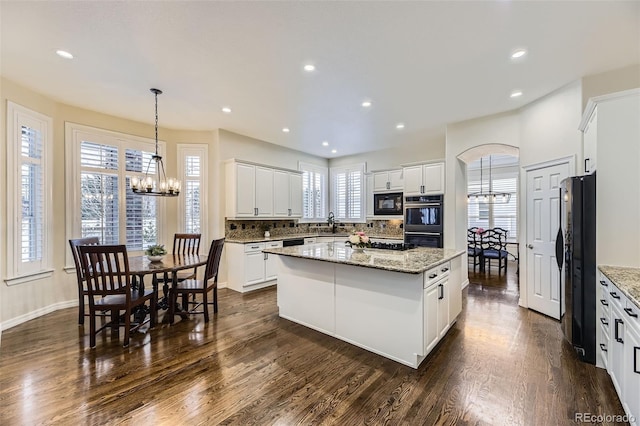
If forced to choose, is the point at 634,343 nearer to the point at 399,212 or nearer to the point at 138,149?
the point at 399,212

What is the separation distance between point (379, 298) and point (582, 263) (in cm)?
187

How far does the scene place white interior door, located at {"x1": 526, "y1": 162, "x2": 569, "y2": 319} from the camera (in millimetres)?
3574

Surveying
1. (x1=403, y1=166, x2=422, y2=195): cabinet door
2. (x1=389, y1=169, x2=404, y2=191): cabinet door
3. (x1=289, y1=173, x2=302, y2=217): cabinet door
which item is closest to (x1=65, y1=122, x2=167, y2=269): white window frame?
(x1=289, y1=173, x2=302, y2=217): cabinet door

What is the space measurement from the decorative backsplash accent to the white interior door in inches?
108

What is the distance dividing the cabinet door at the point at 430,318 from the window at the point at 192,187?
13.7 feet

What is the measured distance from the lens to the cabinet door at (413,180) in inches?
215

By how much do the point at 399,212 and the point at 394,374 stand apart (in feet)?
13.9

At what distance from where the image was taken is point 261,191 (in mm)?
5625

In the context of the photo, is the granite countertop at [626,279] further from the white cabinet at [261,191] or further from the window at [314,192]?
the window at [314,192]

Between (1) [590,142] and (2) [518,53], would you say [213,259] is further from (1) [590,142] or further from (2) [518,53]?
(1) [590,142]

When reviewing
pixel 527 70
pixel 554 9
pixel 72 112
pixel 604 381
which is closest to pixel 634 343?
pixel 604 381

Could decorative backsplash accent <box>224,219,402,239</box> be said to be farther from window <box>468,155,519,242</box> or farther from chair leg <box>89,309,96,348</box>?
window <box>468,155,519,242</box>

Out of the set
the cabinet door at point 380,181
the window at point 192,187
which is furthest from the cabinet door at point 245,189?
the cabinet door at point 380,181

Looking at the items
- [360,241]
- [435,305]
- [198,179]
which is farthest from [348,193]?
[435,305]
